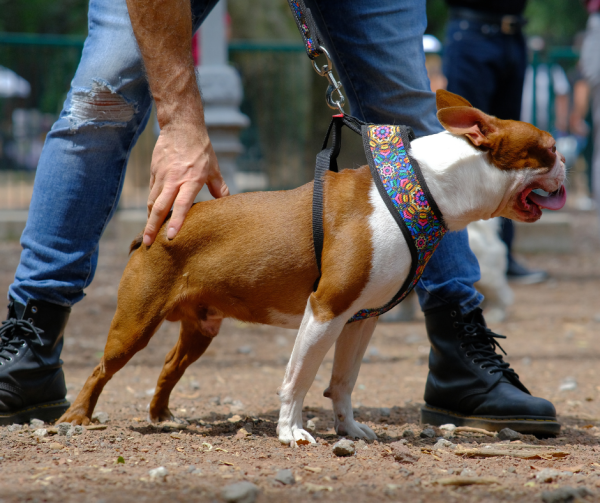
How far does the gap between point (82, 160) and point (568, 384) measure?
8.18 ft

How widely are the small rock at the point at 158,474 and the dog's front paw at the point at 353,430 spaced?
76 centimetres

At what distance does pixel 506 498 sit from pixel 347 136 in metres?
8.07

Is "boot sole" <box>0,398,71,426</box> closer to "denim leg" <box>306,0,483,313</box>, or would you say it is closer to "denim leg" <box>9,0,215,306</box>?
"denim leg" <box>9,0,215,306</box>

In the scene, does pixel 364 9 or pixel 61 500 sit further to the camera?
pixel 364 9

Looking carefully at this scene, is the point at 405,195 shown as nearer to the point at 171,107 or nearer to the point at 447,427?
the point at 171,107

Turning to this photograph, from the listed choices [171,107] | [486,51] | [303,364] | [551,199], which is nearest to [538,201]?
[551,199]

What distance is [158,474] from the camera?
73.8 inches

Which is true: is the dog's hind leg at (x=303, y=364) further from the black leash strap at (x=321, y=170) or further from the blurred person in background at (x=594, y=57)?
the blurred person in background at (x=594, y=57)

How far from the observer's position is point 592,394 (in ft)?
11.0

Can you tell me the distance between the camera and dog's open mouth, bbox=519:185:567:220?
2281 millimetres

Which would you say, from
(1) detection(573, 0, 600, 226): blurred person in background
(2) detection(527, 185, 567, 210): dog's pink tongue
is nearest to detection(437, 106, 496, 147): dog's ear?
(2) detection(527, 185, 567, 210): dog's pink tongue

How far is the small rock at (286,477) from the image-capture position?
1.85 meters

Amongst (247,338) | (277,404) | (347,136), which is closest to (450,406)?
(277,404)

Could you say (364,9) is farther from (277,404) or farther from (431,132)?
(277,404)
